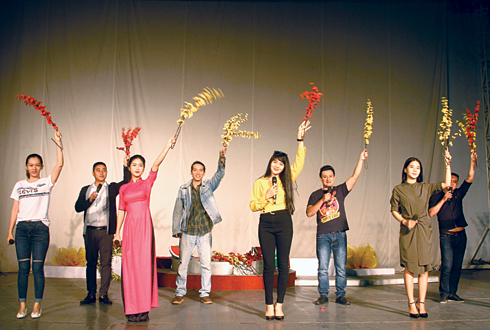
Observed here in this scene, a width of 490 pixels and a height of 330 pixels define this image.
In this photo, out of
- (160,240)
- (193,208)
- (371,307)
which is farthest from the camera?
(160,240)

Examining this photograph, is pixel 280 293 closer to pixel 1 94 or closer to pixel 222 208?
pixel 222 208

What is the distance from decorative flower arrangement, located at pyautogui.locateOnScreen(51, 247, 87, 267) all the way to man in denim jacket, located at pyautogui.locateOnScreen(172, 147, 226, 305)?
9.04ft

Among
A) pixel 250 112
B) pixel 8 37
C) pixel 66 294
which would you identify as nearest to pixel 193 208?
pixel 66 294

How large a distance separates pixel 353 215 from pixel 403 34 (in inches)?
145

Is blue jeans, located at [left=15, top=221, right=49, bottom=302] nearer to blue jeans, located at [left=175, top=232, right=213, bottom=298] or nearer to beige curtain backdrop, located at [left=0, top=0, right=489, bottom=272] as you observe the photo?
blue jeans, located at [left=175, top=232, right=213, bottom=298]

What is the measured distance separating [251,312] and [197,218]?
1.10 metres

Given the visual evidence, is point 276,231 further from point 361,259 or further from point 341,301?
point 361,259

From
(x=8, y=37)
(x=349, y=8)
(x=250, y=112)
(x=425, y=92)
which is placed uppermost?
(x=349, y=8)

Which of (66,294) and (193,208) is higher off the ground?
(193,208)

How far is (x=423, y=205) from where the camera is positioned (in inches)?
136

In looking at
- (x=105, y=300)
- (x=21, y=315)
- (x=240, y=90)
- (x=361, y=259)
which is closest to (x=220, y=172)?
(x=105, y=300)

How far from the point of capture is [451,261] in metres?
4.18

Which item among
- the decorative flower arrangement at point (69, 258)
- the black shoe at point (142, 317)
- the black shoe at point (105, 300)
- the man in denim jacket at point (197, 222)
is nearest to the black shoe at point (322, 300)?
the man in denim jacket at point (197, 222)

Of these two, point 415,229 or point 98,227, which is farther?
point 98,227
